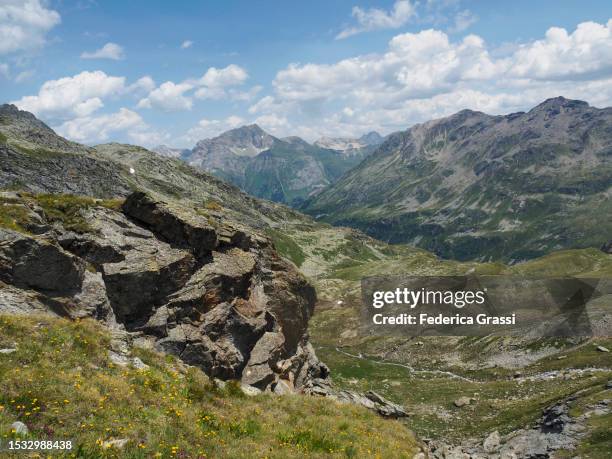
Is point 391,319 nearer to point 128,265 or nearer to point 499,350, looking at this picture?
point 499,350

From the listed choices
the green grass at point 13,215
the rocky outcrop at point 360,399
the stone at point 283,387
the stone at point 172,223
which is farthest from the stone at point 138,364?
the rocky outcrop at point 360,399

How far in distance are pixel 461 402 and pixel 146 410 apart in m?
46.2

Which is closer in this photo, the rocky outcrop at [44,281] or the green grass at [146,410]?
the green grass at [146,410]

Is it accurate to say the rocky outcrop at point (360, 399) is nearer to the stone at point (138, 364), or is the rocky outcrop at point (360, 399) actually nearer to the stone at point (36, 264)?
the stone at point (138, 364)

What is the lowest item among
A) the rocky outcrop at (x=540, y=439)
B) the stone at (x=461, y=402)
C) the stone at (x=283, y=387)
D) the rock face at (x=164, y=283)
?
the stone at (x=461, y=402)

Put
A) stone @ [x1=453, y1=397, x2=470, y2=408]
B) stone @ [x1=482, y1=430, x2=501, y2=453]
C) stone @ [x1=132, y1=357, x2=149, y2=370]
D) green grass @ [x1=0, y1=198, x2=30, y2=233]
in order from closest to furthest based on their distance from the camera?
stone @ [x1=132, y1=357, x2=149, y2=370]
green grass @ [x1=0, y1=198, x2=30, y2=233]
stone @ [x1=482, y1=430, x2=501, y2=453]
stone @ [x1=453, y1=397, x2=470, y2=408]

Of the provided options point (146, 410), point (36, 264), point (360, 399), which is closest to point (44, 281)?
point (36, 264)

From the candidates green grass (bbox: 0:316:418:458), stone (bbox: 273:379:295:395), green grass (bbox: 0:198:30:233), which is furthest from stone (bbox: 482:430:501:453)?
green grass (bbox: 0:198:30:233)

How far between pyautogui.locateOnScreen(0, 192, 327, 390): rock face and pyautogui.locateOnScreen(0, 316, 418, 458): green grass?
6071mm

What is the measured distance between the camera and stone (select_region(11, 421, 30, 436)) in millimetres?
13461

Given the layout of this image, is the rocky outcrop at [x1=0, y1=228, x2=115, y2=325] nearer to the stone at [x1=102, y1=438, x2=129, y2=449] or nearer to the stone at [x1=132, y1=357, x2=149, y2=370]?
the stone at [x1=132, y1=357, x2=149, y2=370]

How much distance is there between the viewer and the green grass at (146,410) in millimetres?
14852

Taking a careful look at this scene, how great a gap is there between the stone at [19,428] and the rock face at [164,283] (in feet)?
38.6

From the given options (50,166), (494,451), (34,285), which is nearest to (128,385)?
(34,285)
